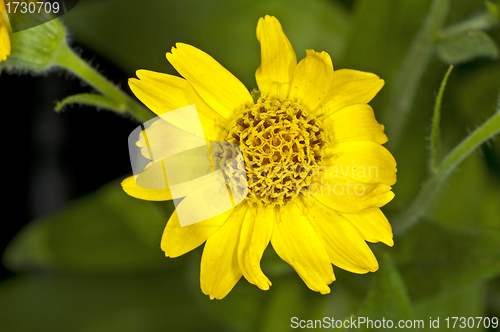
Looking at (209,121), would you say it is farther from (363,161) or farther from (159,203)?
(159,203)

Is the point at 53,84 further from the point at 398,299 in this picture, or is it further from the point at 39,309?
the point at 398,299

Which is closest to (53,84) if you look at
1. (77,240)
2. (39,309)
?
(77,240)

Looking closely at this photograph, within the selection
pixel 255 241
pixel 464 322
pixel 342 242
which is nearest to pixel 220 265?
pixel 255 241

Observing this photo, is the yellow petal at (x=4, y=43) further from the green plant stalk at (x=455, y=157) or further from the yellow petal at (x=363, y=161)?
the green plant stalk at (x=455, y=157)

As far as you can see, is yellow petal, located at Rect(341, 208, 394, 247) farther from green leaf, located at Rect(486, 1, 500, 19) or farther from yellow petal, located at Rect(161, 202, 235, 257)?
green leaf, located at Rect(486, 1, 500, 19)

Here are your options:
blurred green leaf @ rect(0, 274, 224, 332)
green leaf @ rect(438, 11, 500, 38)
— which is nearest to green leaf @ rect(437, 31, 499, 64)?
green leaf @ rect(438, 11, 500, 38)

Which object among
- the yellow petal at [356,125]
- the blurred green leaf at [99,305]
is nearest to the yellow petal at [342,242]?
the yellow petal at [356,125]
